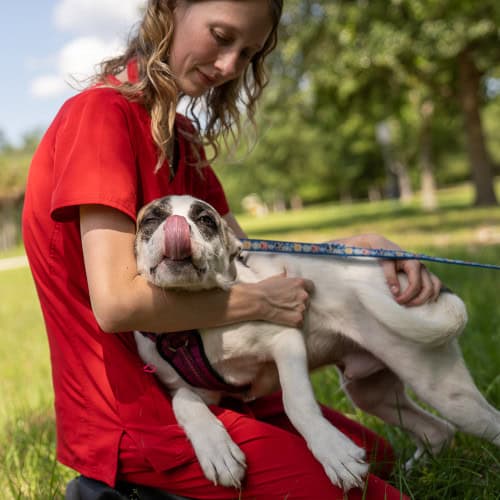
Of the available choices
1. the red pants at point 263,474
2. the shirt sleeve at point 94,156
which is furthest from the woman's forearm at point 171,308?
the red pants at point 263,474

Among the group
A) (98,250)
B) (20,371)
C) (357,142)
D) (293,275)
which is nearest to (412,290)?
(293,275)

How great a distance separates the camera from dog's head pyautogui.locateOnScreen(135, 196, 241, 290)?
192 cm

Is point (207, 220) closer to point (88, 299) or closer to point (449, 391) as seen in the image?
point (88, 299)

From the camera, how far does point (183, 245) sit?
190 cm

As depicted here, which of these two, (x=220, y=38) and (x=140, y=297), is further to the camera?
(x=220, y=38)

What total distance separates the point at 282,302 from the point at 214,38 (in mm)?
996

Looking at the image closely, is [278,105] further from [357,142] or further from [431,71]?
[357,142]

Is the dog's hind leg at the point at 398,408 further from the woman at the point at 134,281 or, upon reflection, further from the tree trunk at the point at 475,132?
the tree trunk at the point at 475,132

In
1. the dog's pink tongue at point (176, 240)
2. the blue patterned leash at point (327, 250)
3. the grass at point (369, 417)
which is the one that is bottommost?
the grass at point (369, 417)

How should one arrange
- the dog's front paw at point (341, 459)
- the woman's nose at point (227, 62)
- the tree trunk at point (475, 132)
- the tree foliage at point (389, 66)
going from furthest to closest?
1. the tree trunk at point (475, 132)
2. the tree foliage at point (389, 66)
3. the woman's nose at point (227, 62)
4. the dog's front paw at point (341, 459)

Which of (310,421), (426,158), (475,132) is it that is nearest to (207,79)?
(310,421)

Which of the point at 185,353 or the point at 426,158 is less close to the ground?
the point at 426,158

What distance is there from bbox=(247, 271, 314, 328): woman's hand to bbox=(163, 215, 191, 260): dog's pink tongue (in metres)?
0.38

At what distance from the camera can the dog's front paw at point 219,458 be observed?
1979 millimetres
